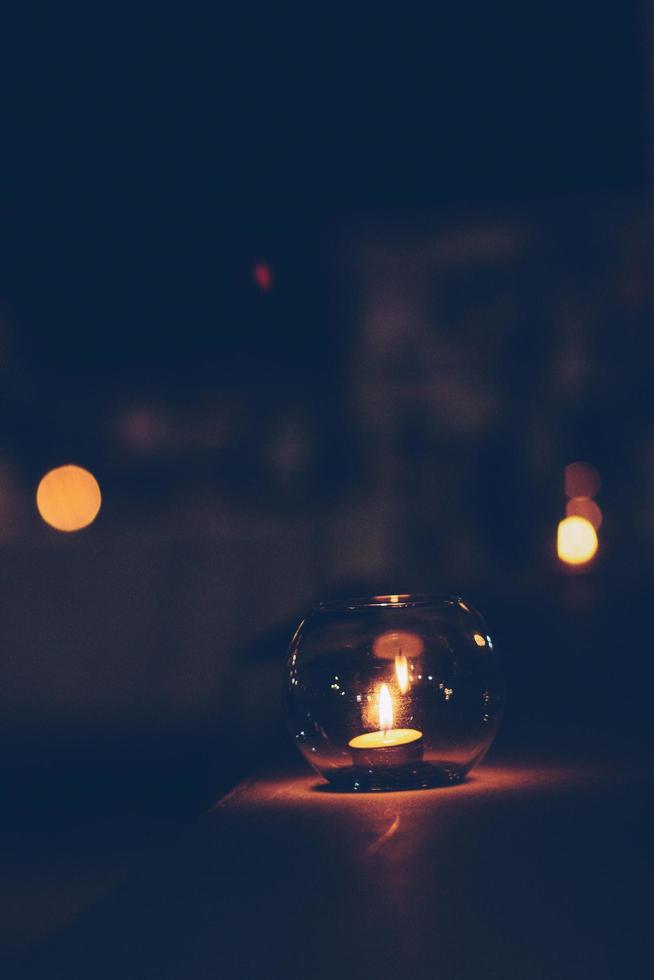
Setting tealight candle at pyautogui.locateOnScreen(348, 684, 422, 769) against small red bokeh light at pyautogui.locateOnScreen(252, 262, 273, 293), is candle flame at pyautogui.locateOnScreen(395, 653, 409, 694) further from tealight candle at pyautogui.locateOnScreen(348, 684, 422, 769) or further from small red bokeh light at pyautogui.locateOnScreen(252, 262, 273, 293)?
small red bokeh light at pyautogui.locateOnScreen(252, 262, 273, 293)

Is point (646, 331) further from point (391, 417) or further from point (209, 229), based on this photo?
point (209, 229)

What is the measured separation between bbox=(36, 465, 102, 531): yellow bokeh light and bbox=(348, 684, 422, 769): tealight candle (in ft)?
16.5

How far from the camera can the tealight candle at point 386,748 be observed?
2.42 feet

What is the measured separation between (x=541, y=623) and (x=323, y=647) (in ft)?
3.60

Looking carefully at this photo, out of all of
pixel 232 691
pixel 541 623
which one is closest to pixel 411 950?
pixel 541 623

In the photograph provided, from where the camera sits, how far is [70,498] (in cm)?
709

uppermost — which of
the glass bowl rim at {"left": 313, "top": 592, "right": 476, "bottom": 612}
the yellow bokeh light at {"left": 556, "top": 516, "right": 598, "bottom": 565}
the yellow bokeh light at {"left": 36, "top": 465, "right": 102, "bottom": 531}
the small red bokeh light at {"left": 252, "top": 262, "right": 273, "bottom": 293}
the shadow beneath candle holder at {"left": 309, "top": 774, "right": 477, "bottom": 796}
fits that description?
the small red bokeh light at {"left": 252, "top": 262, "right": 273, "bottom": 293}

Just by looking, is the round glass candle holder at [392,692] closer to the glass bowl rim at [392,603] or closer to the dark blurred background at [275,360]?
the glass bowl rim at [392,603]

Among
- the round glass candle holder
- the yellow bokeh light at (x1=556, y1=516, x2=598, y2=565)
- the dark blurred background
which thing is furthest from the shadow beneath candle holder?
the yellow bokeh light at (x1=556, y1=516, x2=598, y2=565)

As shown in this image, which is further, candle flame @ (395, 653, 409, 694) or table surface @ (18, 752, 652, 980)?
candle flame @ (395, 653, 409, 694)

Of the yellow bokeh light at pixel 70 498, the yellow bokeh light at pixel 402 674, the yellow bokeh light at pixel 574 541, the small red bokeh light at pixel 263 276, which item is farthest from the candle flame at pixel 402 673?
the yellow bokeh light at pixel 70 498

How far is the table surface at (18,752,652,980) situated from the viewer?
1.36 feet

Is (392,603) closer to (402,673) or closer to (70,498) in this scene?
(402,673)

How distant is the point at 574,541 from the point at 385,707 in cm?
451
